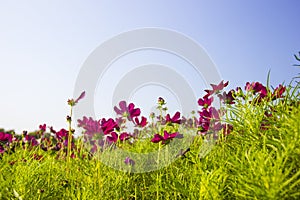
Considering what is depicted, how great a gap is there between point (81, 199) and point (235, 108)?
929 millimetres

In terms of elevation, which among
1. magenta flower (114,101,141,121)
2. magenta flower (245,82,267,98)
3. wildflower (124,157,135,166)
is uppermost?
magenta flower (114,101,141,121)

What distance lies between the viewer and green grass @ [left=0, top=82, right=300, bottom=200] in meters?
1.29

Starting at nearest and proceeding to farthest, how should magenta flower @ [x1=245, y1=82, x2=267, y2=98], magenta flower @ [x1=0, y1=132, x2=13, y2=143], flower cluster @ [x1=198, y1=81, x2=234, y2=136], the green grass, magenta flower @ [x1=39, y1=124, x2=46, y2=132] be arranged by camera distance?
the green grass, magenta flower @ [x1=245, y1=82, x2=267, y2=98], flower cluster @ [x1=198, y1=81, x2=234, y2=136], magenta flower @ [x1=0, y1=132, x2=13, y2=143], magenta flower @ [x1=39, y1=124, x2=46, y2=132]

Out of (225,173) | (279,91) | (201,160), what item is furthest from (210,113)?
(225,173)

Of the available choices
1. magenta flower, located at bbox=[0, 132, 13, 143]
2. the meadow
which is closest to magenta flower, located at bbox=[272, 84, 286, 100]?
the meadow

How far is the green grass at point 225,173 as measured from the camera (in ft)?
4.23

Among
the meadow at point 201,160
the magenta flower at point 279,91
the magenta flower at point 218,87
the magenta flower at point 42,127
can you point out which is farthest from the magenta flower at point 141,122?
the magenta flower at point 42,127

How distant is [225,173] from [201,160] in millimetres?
445

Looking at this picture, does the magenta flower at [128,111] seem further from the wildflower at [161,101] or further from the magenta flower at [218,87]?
the magenta flower at [218,87]

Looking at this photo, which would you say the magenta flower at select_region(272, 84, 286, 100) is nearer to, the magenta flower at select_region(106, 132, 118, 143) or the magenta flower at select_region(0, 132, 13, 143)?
the magenta flower at select_region(106, 132, 118, 143)

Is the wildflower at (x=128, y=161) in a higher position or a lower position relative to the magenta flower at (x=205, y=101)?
lower

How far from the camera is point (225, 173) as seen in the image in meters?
1.63

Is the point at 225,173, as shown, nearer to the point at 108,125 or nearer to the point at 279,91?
the point at 279,91

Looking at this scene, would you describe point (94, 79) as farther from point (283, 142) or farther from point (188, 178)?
point (283, 142)
